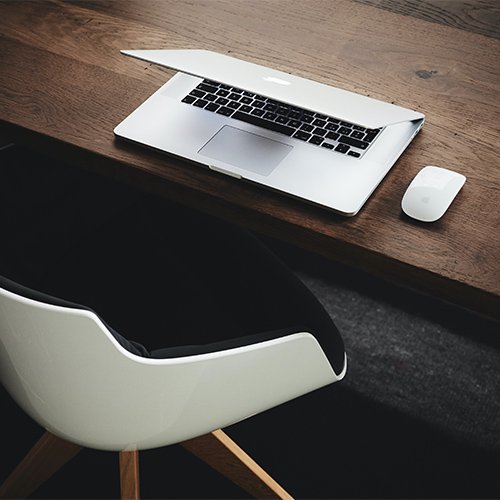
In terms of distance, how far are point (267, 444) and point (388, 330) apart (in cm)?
42

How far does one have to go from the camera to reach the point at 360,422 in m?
1.83

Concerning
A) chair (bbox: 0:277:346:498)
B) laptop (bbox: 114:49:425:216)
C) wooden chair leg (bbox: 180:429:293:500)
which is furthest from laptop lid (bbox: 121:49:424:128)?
wooden chair leg (bbox: 180:429:293:500)

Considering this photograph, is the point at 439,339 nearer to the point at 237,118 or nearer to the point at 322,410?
the point at 322,410

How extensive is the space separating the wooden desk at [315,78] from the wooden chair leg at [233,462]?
46 centimetres

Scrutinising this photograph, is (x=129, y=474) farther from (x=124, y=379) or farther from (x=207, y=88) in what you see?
(x=207, y=88)

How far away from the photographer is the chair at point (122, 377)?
3.37 feet

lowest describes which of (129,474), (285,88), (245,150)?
(129,474)

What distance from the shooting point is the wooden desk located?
119 centimetres

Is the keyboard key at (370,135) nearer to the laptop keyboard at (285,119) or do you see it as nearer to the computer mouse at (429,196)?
the laptop keyboard at (285,119)

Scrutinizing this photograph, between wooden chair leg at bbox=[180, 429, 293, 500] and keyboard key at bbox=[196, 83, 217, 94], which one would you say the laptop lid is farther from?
wooden chair leg at bbox=[180, 429, 293, 500]

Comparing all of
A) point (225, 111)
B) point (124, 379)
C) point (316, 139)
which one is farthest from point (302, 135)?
point (124, 379)

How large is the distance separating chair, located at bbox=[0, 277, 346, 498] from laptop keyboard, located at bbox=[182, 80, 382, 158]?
0.30 meters

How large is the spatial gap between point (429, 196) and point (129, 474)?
0.70 metres

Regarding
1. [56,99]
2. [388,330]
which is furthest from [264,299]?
[388,330]
